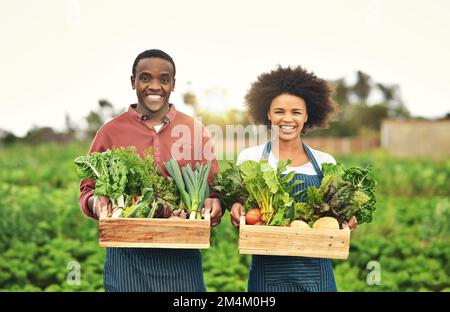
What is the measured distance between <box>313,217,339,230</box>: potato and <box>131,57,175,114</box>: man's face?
3.54 feet

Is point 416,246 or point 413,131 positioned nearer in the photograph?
point 416,246

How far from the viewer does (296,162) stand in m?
3.58

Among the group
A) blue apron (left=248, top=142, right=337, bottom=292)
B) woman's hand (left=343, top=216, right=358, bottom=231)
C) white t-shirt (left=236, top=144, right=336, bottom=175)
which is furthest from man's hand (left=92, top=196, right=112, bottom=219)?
woman's hand (left=343, top=216, right=358, bottom=231)

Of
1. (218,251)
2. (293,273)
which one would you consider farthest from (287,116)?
(218,251)

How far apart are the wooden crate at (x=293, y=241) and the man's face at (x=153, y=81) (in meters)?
0.87

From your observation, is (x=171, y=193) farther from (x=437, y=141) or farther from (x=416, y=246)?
(x=437, y=141)

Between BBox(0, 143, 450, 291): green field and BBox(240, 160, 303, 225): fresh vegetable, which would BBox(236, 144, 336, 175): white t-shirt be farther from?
BBox(0, 143, 450, 291): green field

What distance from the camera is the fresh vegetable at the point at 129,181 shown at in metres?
3.18

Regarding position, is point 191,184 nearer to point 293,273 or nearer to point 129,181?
point 129,181

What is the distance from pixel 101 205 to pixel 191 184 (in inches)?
19.6

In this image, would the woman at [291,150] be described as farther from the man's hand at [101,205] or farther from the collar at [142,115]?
the man's hand at [101,205]

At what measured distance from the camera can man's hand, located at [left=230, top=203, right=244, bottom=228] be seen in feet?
10.8
